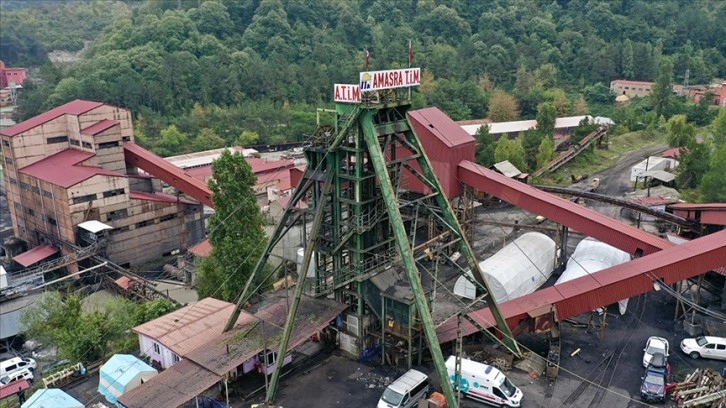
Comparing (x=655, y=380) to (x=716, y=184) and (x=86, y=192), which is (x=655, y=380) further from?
(x=86, y=192)

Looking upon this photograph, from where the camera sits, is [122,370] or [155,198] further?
[155,198]

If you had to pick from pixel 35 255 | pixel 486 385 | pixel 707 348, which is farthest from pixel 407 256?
pixel 35 255

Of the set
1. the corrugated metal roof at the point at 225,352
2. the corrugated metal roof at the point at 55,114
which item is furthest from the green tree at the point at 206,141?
the corrugated metal roof at the point at 225,352

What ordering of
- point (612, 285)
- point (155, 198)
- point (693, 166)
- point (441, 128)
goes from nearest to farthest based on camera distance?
point (612, 285) → point (441, 128) → point (155, 198) → point (693, 166)

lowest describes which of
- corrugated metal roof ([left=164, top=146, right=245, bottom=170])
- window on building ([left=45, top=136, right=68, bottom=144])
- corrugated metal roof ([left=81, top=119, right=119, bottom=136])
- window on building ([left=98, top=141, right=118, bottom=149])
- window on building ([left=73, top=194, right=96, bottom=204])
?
corrugated metal roof ([left=164, top=146, right=245, bottom=170])

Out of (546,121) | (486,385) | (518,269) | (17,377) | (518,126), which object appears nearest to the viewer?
(486,385)

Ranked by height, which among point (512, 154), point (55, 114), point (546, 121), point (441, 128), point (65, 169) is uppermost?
point (55, 114)

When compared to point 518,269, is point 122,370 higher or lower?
lower

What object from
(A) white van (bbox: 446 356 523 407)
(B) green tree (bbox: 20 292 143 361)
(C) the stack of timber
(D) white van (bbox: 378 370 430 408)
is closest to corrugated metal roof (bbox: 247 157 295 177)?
(B) green tree (bbox: 20 292 143 361)

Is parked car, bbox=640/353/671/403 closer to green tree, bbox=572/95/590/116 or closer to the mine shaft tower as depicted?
the mine shaft tower
